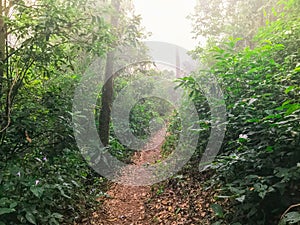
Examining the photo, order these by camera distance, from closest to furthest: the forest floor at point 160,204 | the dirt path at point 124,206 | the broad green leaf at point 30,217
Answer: the broad green leaf at point 30,217 → the forest floor at point 160,204 → the dirt path at point 124,206

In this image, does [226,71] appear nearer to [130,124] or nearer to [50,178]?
[50,178]

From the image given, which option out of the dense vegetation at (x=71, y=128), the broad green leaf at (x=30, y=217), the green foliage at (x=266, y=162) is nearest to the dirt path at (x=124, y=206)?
the dense vegetation at (x=71, y=128)

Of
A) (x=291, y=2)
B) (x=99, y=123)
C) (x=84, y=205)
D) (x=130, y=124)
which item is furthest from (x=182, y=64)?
(x=84, y=205)

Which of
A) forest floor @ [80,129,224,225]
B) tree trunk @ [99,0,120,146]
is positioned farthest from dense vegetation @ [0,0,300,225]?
tree trunk @ [99,0,120,146]

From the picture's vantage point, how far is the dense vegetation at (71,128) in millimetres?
2354

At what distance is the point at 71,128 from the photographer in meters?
4.04

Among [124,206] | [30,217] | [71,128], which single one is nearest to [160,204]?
[124,206]

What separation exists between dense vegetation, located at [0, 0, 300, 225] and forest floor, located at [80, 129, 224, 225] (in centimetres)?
19

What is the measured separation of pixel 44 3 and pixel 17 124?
1.60 metres

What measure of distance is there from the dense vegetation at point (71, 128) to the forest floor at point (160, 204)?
19 centimetres

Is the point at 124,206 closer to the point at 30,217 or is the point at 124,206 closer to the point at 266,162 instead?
the point at 30,217

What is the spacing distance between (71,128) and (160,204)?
6.20 ft

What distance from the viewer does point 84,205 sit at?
→ 13.3 ft

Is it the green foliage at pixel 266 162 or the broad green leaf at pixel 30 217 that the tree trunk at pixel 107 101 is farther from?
the broad green leaf at pixel 30 217
